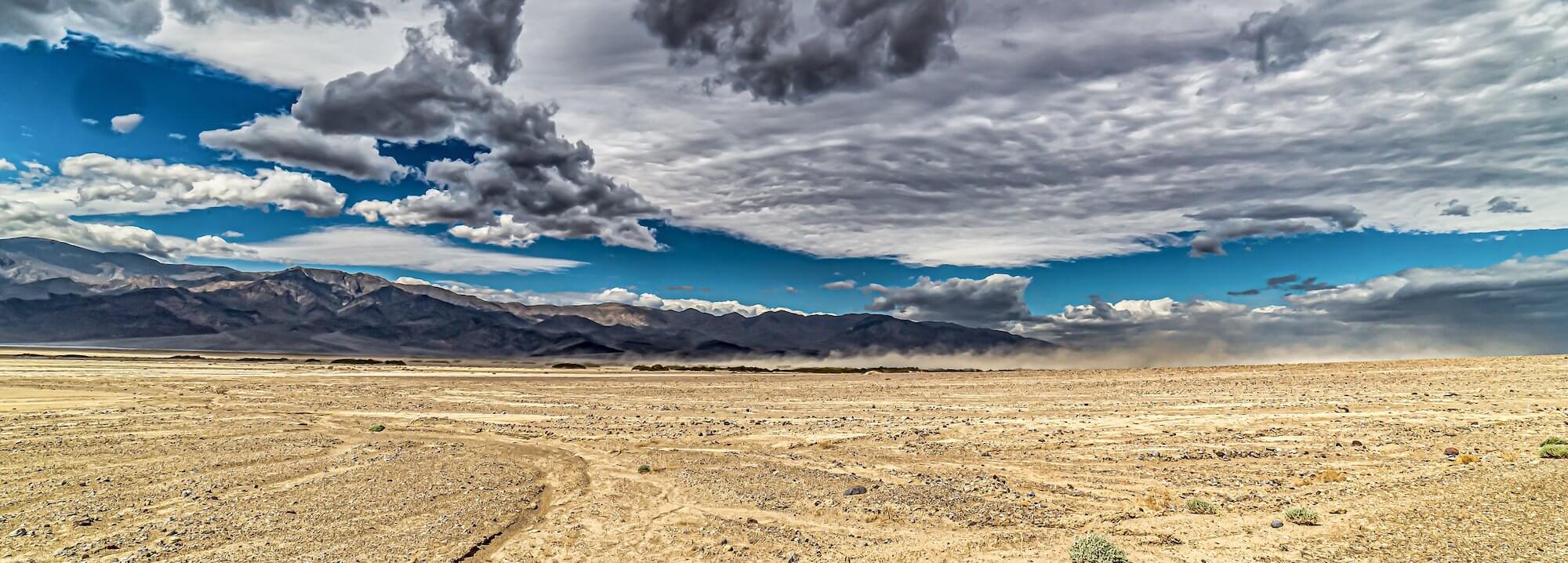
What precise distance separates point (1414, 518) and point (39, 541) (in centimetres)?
1903

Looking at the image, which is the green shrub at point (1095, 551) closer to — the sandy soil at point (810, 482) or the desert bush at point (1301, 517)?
the sandy soil at point (810, 482)

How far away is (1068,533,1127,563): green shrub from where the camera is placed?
956 centimetres

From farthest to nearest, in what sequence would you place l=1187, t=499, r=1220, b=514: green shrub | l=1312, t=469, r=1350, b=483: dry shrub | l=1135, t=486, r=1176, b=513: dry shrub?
l=1312, t=469, r=1350, b=483: dry shrub
l=1135, t=486, r=1176, b=513: dry shrub
l=1187, t=499, r=1220, b=514: green shrub

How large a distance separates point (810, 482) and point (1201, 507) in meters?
6.89

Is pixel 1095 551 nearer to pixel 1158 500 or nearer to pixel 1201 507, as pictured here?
pixel 1201 507

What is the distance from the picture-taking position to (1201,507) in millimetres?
11938

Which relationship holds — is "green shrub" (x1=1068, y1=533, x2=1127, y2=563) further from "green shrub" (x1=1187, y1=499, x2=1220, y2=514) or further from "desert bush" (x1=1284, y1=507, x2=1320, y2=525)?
"desert bush" (x1=1284, y1=507, x2=1320, y2=525)

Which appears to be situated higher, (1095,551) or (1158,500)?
(1158,500)

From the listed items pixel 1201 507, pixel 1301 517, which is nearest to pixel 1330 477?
pixel 1301 517

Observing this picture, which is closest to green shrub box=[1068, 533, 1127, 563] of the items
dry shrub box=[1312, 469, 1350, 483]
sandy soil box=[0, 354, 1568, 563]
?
sandy soil box=[0, 354, 1568, 563]

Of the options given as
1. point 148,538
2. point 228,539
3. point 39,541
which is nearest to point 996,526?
point 228,539

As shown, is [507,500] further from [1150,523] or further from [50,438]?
[50,438]

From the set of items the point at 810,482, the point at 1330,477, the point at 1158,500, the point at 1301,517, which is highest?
the point at 1330,477

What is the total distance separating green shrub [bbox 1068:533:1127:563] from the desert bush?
10.1 feet
